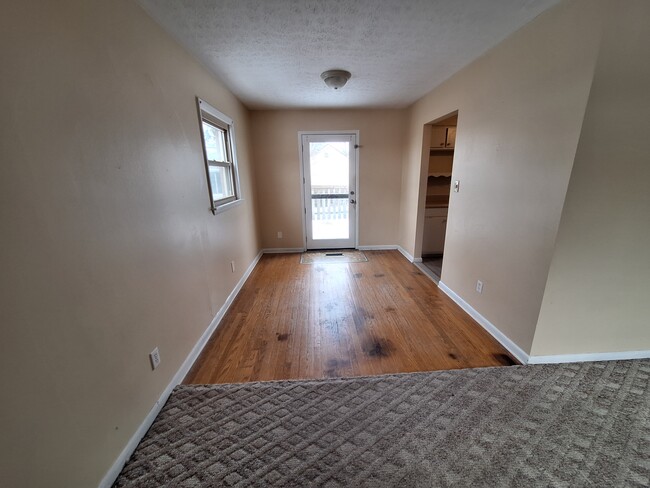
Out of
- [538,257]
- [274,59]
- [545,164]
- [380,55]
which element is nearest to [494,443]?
[538,257]

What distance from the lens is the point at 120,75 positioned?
1313 mm

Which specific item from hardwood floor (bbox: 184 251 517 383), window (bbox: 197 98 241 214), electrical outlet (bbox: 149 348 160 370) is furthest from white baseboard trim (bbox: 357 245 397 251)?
electrical outlet (bbox: 149 348 160 370)

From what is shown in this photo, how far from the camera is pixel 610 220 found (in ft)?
5.18

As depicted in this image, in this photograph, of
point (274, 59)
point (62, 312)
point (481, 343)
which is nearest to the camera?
point (62, 312)

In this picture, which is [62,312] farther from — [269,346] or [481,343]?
[481,343]

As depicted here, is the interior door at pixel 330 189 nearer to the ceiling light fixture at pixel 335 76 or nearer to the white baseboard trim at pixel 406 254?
the white baseboard trim at pixel 406 254

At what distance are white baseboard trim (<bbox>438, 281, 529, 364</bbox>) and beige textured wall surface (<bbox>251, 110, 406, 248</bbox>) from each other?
1.93 meters

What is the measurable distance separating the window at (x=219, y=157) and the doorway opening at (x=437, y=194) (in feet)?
9.27

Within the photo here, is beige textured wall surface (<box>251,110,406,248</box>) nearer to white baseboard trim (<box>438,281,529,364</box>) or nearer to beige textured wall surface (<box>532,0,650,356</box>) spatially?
white baseboard trim (<box>438,281,529,364</box>)

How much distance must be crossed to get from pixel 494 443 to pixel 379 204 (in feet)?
11.9

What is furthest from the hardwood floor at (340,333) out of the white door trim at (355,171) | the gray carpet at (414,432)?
the white door trim at (355,171)

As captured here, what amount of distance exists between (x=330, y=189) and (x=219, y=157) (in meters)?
1.95

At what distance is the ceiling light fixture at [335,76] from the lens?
2.50 meters

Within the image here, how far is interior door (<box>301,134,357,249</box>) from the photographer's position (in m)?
4.23
